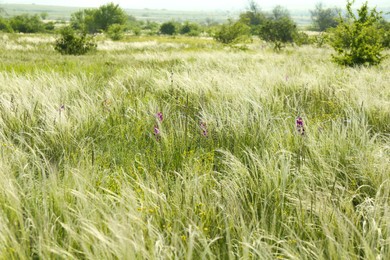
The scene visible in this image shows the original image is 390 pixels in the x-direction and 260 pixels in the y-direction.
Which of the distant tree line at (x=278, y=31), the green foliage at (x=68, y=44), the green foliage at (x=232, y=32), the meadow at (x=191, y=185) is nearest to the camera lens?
the meadow at (x=191, y=185)

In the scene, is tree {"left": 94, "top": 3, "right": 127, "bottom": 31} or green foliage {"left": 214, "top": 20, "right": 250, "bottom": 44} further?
tree {"left": 94, "top": 3, "right": 127, "bottom": 31}

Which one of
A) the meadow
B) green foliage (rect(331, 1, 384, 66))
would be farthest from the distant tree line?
the meadow

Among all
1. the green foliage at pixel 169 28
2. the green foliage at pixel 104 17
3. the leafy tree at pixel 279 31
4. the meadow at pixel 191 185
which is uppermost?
the green foliage at pixel 104 17

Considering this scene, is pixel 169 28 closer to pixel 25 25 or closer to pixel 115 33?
pixel 25 25

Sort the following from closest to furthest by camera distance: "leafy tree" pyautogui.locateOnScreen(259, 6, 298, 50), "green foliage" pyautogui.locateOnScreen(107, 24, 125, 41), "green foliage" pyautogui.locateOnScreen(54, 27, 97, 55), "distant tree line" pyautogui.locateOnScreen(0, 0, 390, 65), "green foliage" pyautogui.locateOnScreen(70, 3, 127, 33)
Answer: "distant tree line" pyautogui.locateOnScreen(0, 0, 390, 65), "green foliage" pyautogui.locateOnScreen(54, 27, 97, 55), "leafy tree" pyautogui.locateOnScreen(259, 6, 298, 50), "green foliage" pyautogui.locateOnScreen(107, 24, 125, 41), "green foliage" pyautogui.locateOnScreen(70, 3, 127, 33)

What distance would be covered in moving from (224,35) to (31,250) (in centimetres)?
2358

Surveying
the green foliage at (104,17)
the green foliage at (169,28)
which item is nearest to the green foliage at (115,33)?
the green foliage at (104,17)

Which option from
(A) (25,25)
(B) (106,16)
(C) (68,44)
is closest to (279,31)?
(C) (68,44)

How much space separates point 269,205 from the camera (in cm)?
158

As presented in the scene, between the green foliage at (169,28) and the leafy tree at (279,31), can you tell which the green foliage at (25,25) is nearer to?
the green foliage at (169,28)

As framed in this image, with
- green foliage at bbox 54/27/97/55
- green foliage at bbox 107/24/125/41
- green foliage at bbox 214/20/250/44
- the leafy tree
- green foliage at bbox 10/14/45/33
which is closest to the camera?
green foliage at bbox 54/27/97/55

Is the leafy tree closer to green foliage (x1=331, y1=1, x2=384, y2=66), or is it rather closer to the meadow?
green foliage (x1=331, y1=1, x2=384, y2=66)

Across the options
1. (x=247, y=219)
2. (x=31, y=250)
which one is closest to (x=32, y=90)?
(x=31, y=250)

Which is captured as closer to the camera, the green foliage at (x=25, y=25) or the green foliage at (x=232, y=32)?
the green foliage at (x=232, y=32)
